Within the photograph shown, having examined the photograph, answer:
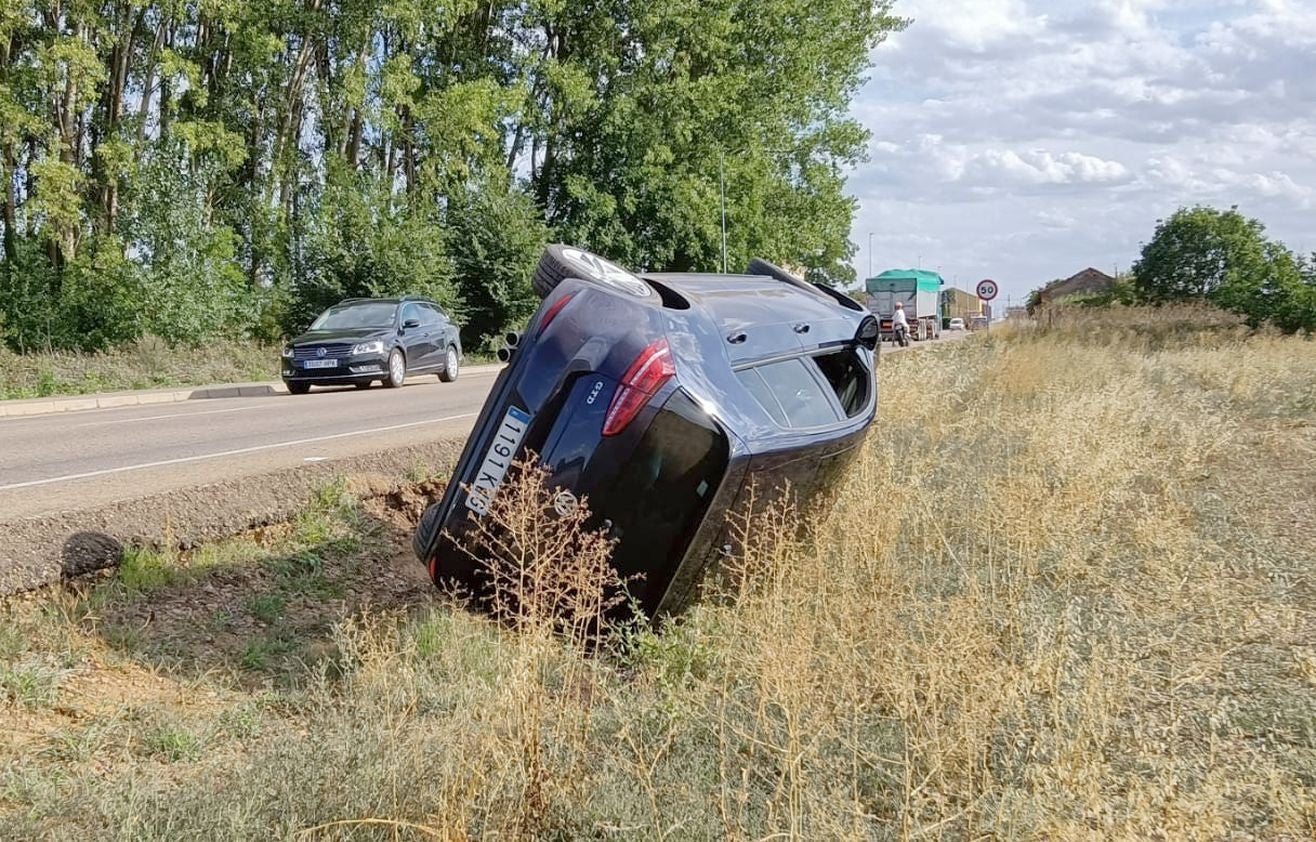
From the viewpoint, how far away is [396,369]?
17.6 meters

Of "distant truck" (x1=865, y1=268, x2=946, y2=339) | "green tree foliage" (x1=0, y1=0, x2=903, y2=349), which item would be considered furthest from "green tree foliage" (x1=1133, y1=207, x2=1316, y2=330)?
"distant truck" (x1=865, y1=268, x2=946, y2=339)

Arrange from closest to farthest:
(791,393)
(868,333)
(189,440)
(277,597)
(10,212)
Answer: (791,393) < (277,597) < (868,333) < (189,440) < (10,212)

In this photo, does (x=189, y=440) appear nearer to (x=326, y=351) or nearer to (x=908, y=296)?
(x=326, y=351)

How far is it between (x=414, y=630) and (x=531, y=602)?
1424 millimetres

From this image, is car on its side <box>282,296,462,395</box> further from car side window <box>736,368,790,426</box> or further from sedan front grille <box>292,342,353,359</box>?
car side window <box>736,368,790,426</box>

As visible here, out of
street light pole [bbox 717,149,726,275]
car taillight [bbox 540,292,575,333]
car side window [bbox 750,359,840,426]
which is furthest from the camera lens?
street light pole [bbox 717,149,726,275]

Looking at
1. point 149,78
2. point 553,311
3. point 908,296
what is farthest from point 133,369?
point 908,296

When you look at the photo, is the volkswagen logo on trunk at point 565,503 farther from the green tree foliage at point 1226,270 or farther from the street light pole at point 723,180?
the street light pole at point 723,180

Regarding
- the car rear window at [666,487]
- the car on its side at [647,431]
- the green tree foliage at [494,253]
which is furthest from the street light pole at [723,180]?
the car rear window at [666,487]

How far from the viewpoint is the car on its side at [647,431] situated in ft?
11.9

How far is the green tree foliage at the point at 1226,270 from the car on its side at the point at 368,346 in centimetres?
2016

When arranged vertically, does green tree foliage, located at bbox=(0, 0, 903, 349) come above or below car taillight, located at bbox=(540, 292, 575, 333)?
above

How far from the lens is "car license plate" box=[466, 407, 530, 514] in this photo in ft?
12.5

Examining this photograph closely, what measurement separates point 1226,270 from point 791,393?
2917 cm
